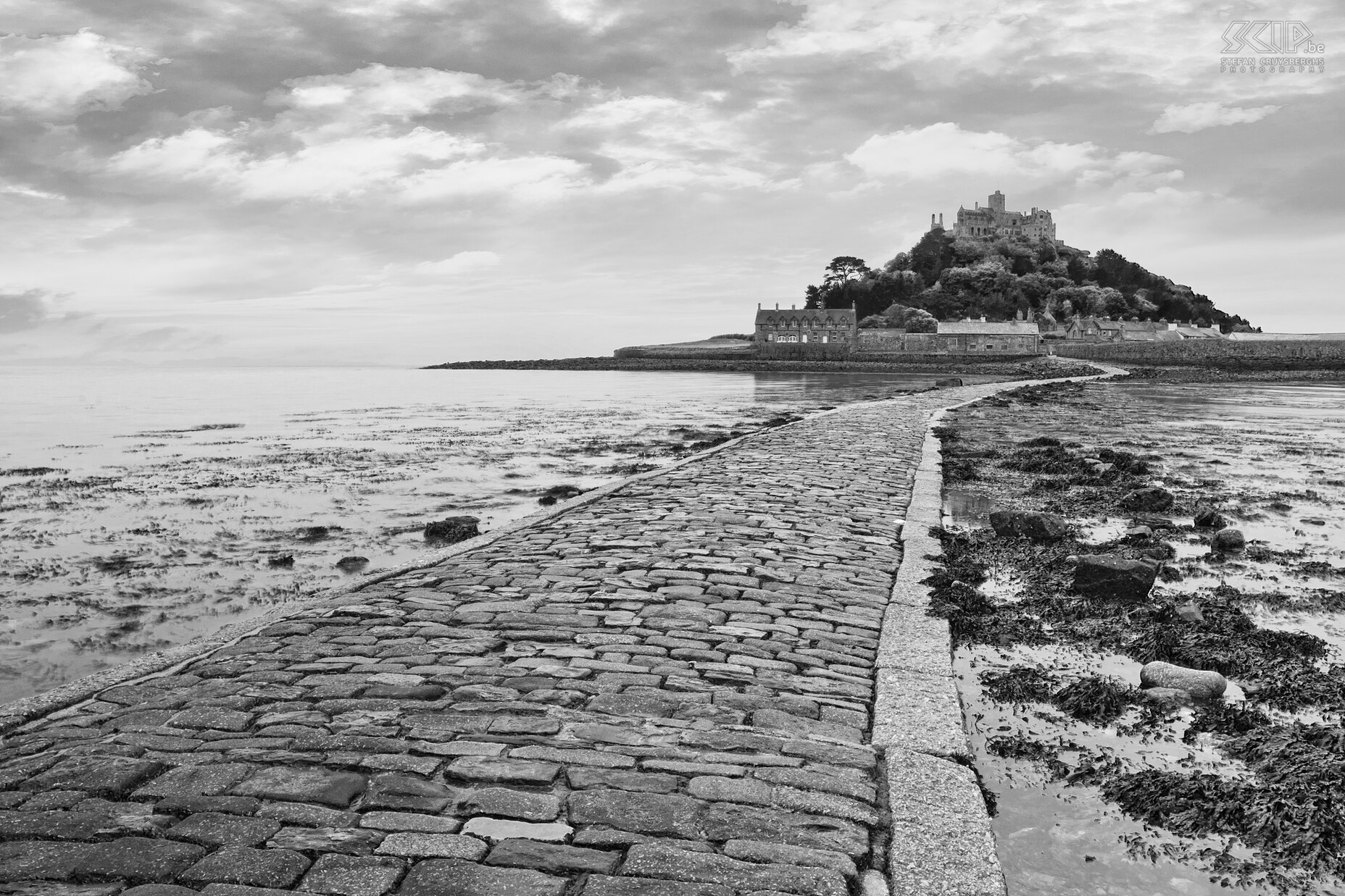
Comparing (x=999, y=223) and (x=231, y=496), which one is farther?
(x=999, y=223)

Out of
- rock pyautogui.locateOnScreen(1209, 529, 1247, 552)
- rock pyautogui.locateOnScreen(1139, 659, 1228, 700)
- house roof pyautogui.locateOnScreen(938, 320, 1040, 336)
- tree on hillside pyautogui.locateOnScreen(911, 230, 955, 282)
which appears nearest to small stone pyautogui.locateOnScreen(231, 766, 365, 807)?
rock pyautogui.locateOnScreen(1139, 659, 1228, 700)

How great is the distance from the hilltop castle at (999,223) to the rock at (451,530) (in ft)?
496

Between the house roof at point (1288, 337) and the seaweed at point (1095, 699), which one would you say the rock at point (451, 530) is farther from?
the house roof at point (1288, 337)

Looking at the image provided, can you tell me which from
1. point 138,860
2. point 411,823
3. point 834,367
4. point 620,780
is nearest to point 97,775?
point 138,860

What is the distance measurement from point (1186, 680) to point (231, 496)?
13.6 m

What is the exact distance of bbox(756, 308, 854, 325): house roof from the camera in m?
119

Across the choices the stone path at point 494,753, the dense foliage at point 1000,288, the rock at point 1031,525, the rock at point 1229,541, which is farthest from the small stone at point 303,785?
the dense foliage at point 1000,288

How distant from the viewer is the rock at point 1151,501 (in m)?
10.9

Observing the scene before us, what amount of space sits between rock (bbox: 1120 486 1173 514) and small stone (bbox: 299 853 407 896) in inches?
404

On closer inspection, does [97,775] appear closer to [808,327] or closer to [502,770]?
[502,770]

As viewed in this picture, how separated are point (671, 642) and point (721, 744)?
1386mm

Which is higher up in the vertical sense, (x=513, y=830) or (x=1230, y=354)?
(x=1230, y=354)

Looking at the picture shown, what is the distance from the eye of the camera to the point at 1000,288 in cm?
13212

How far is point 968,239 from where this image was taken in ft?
484
